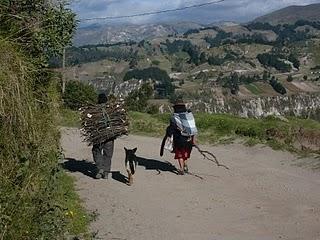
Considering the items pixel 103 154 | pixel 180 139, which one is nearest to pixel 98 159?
pixel 103 154

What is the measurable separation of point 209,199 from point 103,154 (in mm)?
2789

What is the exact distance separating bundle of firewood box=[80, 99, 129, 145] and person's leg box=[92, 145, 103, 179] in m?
0.35

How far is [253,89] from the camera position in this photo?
336ft

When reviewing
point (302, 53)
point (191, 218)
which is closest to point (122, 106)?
point (191, 218)

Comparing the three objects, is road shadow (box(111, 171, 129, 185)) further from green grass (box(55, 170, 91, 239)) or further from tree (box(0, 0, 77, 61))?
tree (box(0, 0, 77, 61))

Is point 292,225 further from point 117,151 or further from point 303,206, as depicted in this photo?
point 117,151

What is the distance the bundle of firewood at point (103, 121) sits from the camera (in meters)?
12.2

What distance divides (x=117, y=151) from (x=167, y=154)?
1.68 metres

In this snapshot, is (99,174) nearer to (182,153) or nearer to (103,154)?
(103,154)

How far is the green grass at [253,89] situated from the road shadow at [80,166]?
84917 millimetres

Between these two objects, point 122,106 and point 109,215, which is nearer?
point 109,215

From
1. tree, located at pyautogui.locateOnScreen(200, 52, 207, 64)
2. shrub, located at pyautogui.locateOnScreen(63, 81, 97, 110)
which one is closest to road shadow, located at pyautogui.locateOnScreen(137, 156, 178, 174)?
shrub, located at pyautogui.locateOnScreen(63, 81, 97, 110)

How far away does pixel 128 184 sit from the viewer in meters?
12.4

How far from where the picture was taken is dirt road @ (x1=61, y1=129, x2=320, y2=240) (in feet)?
29.8
